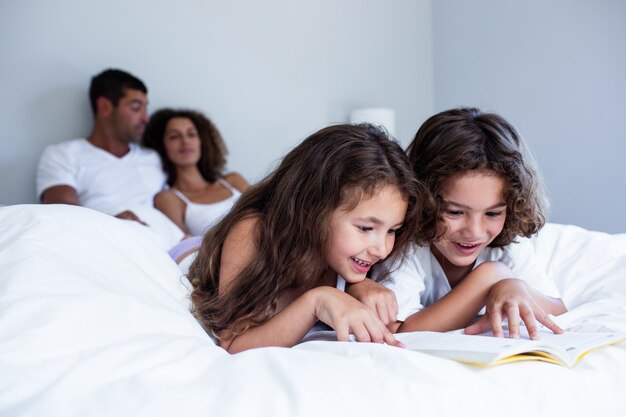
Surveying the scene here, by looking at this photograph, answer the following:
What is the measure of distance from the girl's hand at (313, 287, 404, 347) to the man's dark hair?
1792 millimetres

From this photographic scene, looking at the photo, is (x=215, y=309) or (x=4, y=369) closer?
(x=4, y=369)

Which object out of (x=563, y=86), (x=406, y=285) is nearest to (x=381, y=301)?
(x=406, y=285)

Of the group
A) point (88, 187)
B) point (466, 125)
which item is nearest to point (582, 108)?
point (466, 125)

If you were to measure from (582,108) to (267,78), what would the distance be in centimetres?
159

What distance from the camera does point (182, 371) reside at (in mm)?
699

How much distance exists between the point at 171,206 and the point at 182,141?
1.05 ft

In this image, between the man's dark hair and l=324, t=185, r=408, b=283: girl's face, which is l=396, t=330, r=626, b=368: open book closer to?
l=324, t=185, r=408, b=283: girl's face

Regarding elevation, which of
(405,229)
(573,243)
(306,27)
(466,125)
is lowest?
(573,243)

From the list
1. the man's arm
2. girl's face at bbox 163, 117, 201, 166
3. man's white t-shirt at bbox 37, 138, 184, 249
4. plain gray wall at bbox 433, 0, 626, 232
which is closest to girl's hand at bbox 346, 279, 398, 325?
man's white t-shirt at bbox 37, 138, 184, 249

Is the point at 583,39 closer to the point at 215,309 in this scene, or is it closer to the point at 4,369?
the point at 215,309

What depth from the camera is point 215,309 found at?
3.59 feet

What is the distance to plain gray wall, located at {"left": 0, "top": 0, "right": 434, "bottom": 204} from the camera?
2.48 meters

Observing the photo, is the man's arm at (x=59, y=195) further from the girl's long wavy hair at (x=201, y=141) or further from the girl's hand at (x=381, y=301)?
the girl's hand at (x=381, y=301)

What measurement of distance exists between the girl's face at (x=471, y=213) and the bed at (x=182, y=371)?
40cm
